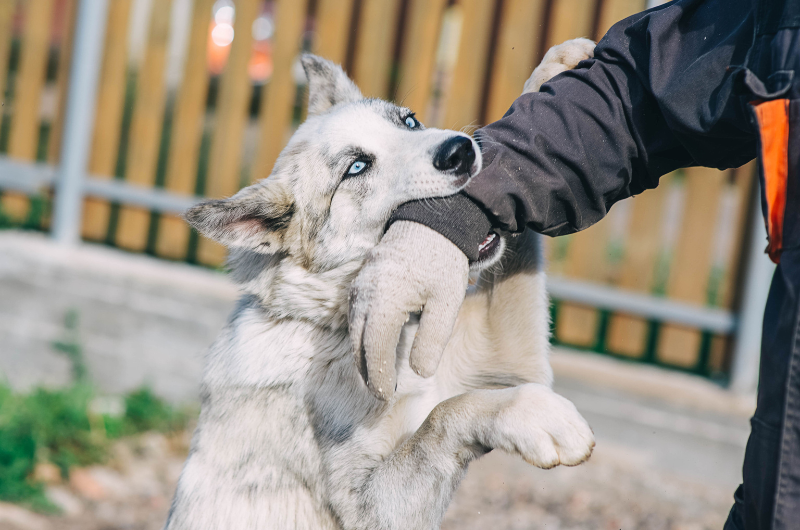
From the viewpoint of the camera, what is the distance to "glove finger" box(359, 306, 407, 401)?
1385 mm

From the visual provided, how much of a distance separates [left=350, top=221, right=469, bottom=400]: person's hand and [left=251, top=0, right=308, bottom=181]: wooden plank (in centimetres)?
328

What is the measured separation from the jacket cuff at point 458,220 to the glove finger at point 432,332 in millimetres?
125

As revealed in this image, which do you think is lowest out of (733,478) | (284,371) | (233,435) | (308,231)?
(733,478)

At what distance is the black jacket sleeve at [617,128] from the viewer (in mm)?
1438

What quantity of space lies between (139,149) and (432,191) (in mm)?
3623

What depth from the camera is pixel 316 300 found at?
2082 millimetres

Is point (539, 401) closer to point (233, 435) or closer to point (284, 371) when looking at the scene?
point (284, 371)

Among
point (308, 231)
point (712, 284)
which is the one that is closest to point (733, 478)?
point (712, 284)

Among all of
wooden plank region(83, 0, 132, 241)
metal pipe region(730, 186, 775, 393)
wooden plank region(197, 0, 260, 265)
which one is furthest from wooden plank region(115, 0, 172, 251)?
metal pipe region(730, 186, 775, 393)

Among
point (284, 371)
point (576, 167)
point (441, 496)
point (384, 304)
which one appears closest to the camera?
point (384, 304)

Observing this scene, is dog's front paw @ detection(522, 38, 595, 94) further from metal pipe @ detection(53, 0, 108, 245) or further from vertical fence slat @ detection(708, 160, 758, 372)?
metal pipe @ detection(53, 0, 108, 245)

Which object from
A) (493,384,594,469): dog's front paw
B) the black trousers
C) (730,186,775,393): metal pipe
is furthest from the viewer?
(730,186,775,393): metal pipe

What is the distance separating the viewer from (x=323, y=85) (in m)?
2.60

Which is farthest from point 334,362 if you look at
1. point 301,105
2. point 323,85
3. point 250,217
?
point 301,105
